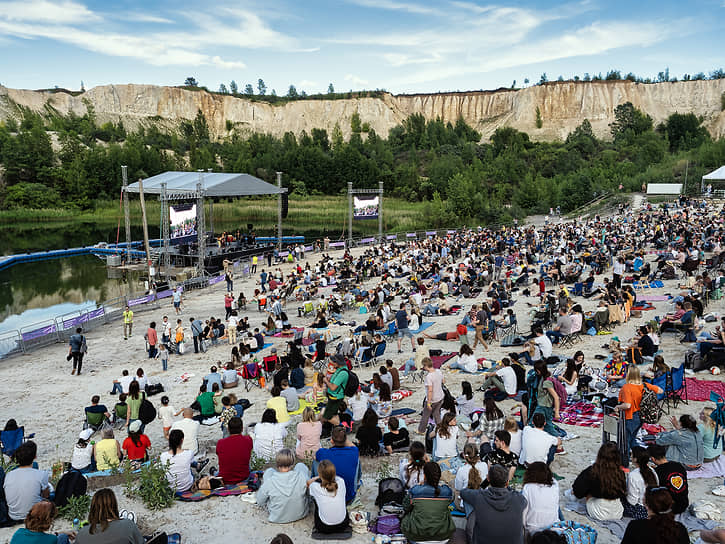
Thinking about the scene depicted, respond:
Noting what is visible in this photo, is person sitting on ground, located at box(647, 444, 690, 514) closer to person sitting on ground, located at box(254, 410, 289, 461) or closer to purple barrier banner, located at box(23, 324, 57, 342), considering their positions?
person sitting on ground, located at box(254, 410, 289, 461)

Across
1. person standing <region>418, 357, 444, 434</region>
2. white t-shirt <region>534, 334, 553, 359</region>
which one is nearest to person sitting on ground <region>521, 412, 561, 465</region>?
person standing <region>418, 357, 444, 434</region>

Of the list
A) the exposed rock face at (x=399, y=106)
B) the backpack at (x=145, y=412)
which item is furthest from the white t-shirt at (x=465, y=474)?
the exposed rock face at (x=399, y=106)

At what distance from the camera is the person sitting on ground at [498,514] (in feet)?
15.8

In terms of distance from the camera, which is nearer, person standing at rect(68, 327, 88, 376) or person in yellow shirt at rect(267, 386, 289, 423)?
person in yellow shirt at rect(267, 386, 289, 423)

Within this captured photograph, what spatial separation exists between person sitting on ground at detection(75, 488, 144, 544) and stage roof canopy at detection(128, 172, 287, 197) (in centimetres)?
2805

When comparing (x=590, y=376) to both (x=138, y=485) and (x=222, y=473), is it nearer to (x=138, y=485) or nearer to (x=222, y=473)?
(x=222, y=473)

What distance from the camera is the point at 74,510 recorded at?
249 inches

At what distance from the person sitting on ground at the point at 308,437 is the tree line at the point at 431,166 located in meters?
45.1

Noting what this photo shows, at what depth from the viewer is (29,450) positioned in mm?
6195

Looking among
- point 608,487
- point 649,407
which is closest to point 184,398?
point 608,487

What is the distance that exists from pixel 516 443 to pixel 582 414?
Answer: 2842 mm

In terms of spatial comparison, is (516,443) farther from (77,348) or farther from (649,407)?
(77,348)

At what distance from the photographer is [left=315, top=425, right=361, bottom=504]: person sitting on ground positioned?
6.25 metres

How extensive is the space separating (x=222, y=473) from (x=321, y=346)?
6.41 m
